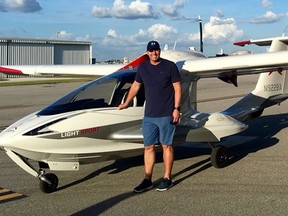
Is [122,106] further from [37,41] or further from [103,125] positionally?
[37,41]

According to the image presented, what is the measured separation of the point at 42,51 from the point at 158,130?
169 feet

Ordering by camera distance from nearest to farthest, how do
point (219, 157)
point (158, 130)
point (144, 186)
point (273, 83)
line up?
point (144, 186) < point (158, 130) < point (219, 157) < point (273, 83)

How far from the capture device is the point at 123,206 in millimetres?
4949

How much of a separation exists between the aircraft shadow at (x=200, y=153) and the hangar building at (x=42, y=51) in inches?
1774

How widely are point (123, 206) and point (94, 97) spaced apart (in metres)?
1.72

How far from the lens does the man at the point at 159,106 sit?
552cm

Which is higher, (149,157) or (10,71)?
(10,71)

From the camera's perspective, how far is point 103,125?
5.73 metres

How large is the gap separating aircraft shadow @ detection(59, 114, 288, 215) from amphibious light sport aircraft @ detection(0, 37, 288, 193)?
1.63 feet

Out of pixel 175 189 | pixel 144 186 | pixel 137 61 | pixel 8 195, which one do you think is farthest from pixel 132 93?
pixel 8 195

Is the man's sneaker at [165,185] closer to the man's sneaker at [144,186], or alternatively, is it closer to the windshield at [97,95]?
the man's sneaker at [144,186]

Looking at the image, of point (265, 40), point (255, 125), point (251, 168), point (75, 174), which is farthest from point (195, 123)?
point (255, 125)

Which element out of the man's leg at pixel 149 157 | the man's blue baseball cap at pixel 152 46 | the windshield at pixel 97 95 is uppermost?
the man's blue baseball cap at pixel 152 46

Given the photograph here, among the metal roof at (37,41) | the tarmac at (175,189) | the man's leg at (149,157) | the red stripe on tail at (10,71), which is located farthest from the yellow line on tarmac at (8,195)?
the metal roof at (37,41)
